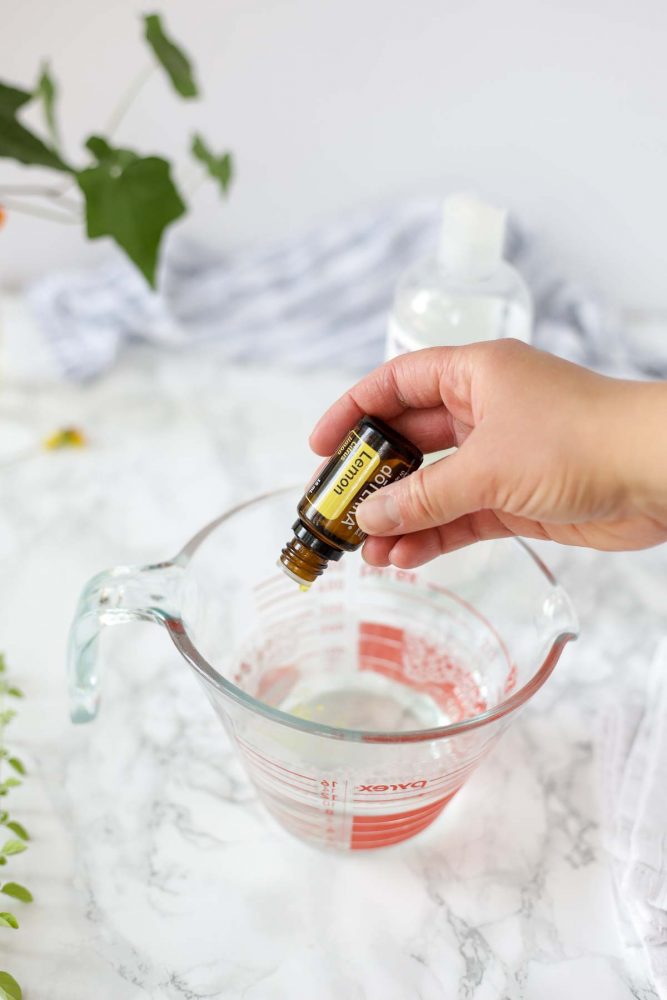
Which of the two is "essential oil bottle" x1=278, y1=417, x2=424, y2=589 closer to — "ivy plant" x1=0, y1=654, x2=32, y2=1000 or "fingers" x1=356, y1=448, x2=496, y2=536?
"fingers" x1=356, y1=448, x2=496, y2=536

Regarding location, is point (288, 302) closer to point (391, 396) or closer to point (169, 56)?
point (169, 56)

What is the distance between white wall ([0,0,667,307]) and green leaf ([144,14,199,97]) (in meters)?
0.21

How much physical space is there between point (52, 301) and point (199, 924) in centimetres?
87

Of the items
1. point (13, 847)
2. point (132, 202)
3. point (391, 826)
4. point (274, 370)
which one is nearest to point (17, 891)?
point (13, 847)

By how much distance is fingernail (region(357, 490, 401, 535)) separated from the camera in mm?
636

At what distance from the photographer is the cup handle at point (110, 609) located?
2.27 ft

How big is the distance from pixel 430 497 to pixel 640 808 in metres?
0.34

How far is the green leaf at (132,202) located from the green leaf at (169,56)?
0.10 meters

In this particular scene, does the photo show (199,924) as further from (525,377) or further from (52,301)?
(52,301)

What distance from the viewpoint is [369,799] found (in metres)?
0.70

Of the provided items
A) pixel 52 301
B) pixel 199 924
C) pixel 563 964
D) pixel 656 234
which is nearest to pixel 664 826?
pixel 563 964

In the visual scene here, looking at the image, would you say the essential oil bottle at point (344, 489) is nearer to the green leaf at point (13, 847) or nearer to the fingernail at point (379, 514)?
the fingernail at point (379, 514)

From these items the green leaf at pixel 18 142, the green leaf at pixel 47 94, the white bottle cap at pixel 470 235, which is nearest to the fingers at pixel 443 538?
the white bottle cap at pixel 470 235

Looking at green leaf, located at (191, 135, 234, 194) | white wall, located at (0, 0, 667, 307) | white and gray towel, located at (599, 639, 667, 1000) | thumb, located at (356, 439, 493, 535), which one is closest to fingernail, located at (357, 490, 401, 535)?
thumb, located at (356, 439, 493, 535)
